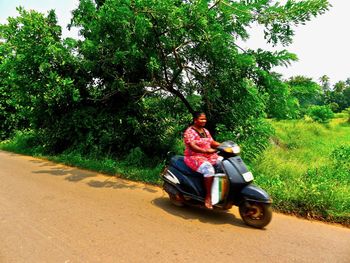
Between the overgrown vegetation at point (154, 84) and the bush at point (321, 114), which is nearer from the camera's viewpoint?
the overgrown vegetation at point (154, 84)

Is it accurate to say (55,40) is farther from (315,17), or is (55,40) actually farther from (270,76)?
(315,17)

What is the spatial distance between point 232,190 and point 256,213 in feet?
1.53

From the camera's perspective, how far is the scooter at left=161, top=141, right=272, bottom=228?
3814 millimetres

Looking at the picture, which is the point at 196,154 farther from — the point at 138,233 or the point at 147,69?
the point at 147,69

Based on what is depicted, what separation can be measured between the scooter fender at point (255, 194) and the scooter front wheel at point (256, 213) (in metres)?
0.07

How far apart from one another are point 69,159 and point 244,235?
6046mm

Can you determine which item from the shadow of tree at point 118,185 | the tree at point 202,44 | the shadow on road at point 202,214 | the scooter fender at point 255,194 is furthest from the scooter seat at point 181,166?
the tree at point 202,44

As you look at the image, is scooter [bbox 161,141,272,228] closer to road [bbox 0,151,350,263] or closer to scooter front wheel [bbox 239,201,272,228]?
scooter front wheel [bbox 239,201,272,228]

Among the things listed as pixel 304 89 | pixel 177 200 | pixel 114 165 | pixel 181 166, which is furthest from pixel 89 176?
pixel 304 89

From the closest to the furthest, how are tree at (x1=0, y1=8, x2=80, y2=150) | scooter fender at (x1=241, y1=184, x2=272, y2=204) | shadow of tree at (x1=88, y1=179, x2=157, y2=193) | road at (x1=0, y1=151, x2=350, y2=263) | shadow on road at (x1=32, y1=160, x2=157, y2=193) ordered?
road at (x1=0, y1=151, x2=350, y2=263), scooter fender at (x1=241, y1=184, x2=272, y2=204), shadow of tree at (x1=88, y1=179, x2=157, y2=193), shadow on road at (x1=32, y1=160, x2=157, y2=193), tree at (x1=0, y1=8, x2=80, y2=150)

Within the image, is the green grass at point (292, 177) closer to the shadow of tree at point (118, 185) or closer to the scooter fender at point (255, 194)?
the shadow of tree at point (118, 185)

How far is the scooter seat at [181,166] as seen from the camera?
4422 millimetres

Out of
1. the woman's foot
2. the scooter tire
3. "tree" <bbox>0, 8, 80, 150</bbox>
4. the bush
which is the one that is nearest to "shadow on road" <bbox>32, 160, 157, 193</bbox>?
the scooter tire

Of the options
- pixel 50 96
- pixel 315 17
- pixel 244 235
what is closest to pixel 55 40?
pixel 50 96
